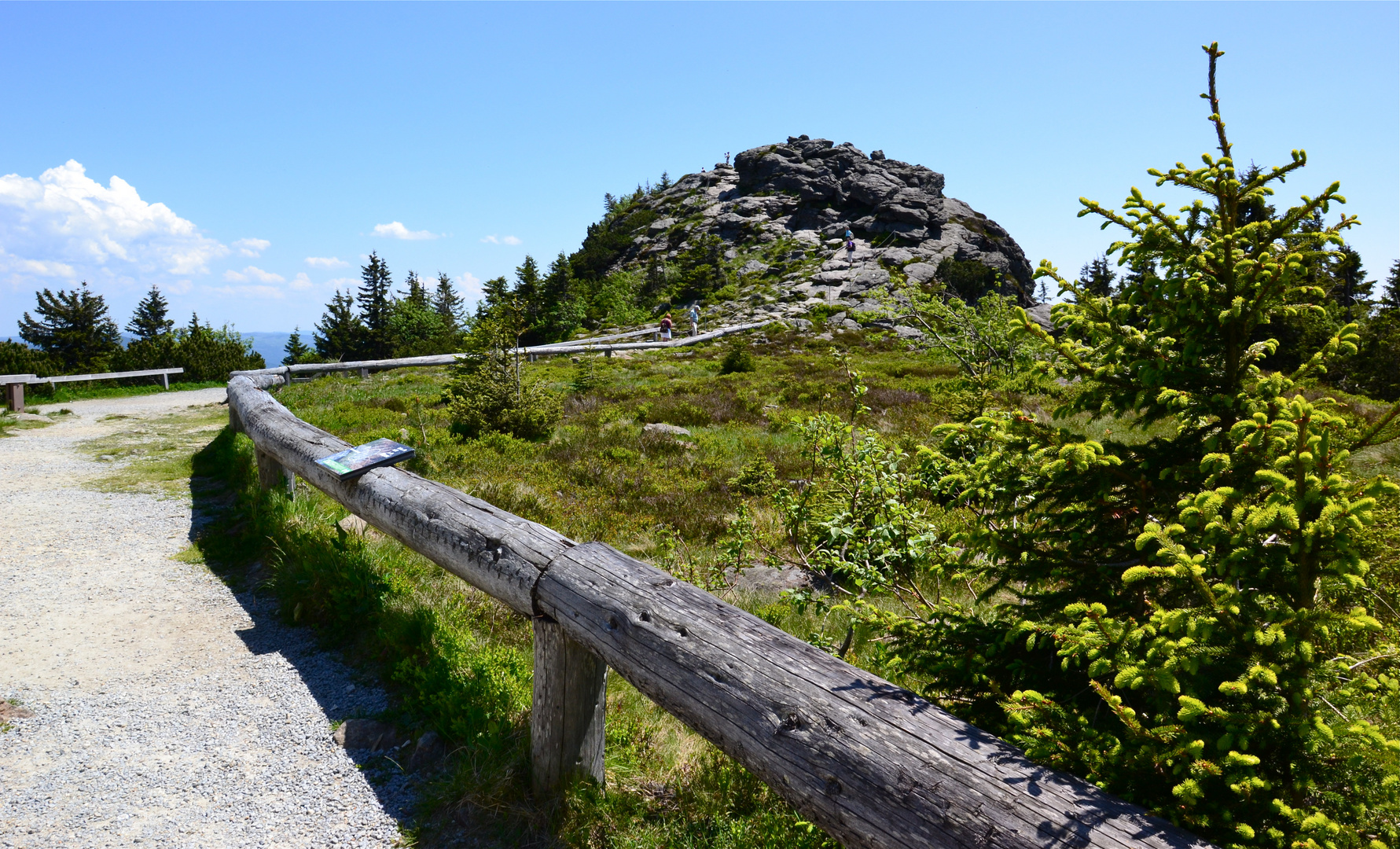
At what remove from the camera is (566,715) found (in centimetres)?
356

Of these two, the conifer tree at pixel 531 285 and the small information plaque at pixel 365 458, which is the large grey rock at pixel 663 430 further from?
the conifer tree at pixel 531 285

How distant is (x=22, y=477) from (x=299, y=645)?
8557 mm

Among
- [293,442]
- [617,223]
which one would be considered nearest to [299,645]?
[293,442]

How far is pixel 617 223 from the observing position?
324 ft

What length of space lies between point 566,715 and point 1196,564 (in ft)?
9.19

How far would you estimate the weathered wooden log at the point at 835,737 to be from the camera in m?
1.95

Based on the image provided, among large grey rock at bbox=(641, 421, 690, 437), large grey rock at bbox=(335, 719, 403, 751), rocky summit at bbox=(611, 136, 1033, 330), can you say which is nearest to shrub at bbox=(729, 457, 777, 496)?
large grey rock at bbox=(641, 421, 690, 437)

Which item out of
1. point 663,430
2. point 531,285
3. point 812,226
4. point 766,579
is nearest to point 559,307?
point 531,285

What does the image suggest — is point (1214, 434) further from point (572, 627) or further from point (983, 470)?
point (572, 627)

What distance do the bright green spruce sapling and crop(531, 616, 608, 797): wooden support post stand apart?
1.56 meters

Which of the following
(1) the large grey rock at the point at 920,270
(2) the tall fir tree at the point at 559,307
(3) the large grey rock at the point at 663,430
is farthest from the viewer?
(1) the large grey rock at the point at 920,270

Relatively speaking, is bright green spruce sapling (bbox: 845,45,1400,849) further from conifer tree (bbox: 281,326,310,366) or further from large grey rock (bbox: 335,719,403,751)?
conifer tree (bbox: 281,326,310,366)

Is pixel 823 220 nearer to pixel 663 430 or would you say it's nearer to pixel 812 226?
pixel 812 226

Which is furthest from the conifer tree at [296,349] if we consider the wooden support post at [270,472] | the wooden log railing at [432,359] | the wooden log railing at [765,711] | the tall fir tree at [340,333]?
the wooden log railing at [765,711]
